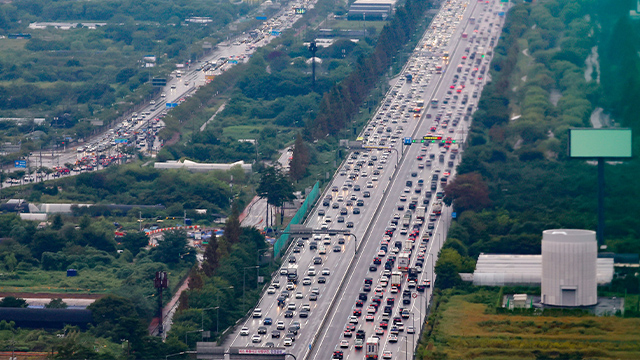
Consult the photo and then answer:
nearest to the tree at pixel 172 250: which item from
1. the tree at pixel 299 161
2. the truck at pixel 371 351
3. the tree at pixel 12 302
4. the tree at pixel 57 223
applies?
the tree at pixel 57 223

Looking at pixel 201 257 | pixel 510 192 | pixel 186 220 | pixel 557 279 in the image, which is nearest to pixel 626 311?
pixel 557 279

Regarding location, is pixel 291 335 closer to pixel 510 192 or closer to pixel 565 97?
pixel 510 192

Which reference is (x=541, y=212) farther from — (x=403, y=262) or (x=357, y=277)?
(x=357, y=277)

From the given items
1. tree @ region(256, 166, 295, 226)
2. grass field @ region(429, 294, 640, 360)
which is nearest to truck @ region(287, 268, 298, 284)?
grass field @ region(429, 294, 640, 360)

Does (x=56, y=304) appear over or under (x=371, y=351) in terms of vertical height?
under

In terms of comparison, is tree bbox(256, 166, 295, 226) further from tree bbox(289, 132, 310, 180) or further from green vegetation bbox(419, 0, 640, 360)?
green vegetation bbox(419, 0, 640, 360)

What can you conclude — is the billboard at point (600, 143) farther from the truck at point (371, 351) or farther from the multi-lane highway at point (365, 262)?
the truck at point (371, 351)

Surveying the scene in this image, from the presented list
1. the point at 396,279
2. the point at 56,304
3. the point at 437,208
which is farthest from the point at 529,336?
the point at 56,304
